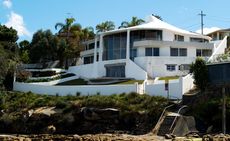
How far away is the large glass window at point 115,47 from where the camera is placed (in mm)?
69412

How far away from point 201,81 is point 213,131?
882 centimetres

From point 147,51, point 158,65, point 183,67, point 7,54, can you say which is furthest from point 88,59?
point 183,67

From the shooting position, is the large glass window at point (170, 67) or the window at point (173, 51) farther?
the window at point (173, 51)

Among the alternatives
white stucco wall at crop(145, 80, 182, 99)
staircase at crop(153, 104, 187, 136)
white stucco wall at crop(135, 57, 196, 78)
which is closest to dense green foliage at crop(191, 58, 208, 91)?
white stucco wall at crop(145, 80, 182, 99)

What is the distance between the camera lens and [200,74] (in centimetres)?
4984

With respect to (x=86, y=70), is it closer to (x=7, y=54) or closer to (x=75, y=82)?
(x=75, y=82)

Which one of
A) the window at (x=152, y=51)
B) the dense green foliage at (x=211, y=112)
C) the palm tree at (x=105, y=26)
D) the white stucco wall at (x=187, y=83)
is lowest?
the dense green foliage at (x=211, y=112)

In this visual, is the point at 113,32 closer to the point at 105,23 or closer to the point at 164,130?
the point at 105,23

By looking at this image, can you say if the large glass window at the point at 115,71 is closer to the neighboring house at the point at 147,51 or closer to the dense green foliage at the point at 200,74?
the neighboring house at the point at 147,51

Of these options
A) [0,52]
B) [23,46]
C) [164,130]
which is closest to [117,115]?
[164,130]

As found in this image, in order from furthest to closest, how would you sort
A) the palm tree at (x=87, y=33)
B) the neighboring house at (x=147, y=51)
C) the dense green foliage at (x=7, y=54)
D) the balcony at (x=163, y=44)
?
the palm tree at (x=87, y=33)
the balcony at (x=163, y=44)
the neighboring house at (x=147, y=51)
the dense green foliage at (x=7, y=54)

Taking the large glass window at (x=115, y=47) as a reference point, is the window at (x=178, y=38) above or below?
above

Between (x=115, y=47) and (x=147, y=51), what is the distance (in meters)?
5.24

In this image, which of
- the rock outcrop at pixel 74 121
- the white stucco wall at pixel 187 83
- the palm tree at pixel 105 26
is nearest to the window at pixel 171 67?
the white stucco wall at pixel 187 83
